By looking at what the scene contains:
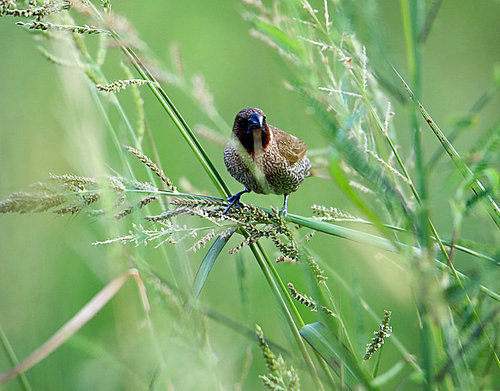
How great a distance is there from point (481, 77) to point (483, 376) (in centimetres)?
368

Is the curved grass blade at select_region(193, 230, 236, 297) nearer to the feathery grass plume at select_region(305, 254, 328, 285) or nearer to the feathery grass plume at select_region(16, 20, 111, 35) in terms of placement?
the feathery grass plume at select_region(305, 254, 328, 285)

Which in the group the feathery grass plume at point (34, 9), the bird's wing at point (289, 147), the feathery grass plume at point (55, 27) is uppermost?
the feathery grass plume at point (34, 9)

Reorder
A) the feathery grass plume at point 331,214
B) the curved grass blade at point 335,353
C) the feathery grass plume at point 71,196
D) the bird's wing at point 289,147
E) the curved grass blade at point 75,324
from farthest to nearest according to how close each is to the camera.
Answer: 1. the bird's wing at point 289,147
2. the feathery grass plume at point 331,214
3. the feathery grass plume at point 71,196
4. the curved grass blade at point 75,324
5. the curved grass blade at point 335,353

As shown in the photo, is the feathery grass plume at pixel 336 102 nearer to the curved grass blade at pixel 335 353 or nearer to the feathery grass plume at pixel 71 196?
the curved grass blade at pixel 335 353

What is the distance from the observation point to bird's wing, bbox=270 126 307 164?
2403 mm

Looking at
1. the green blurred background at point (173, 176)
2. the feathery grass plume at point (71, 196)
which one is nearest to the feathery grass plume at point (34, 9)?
the green blurred background at point (173, 176)

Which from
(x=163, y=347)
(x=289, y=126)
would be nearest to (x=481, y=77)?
(x=289, y=126)

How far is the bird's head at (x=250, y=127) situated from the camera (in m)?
2.19

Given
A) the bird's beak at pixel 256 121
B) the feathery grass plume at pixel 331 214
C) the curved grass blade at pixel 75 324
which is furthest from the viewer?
the bird's beak at pixel 256 121

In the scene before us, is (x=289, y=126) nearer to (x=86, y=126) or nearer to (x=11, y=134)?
(x=11, y=134)

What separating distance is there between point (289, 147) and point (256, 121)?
1.04 feet

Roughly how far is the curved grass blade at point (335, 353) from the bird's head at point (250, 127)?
123 cm

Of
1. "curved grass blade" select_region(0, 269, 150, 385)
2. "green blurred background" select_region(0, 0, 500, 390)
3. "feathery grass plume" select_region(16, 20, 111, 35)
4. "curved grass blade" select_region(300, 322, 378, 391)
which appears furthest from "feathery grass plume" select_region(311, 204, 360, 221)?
"feathery grass plume" select_region(16, 20, 111, 35)

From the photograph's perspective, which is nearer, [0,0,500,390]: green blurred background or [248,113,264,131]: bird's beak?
[0,0,500,390]: green blurred background
